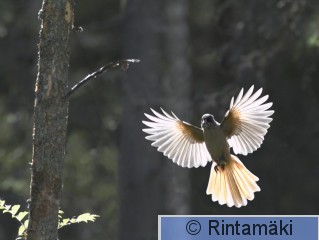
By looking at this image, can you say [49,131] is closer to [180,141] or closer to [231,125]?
[231,125]

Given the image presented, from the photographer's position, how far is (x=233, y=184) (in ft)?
20.9

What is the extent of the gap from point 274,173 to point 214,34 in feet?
9.86

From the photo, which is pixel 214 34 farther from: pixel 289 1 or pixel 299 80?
pixel 289 1

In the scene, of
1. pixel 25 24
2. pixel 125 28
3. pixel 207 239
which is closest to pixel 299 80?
pixel 125 28

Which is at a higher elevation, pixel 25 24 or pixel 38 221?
pixel 25 24

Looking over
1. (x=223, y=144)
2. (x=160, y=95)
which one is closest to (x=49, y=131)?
(x=223, y=144)

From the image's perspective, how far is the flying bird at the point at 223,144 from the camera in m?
6.30

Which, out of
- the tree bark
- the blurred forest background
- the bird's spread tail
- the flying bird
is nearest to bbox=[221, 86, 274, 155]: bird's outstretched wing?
the flying bird

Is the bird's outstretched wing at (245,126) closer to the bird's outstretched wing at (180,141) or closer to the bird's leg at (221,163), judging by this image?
the bird's leg at (221,163)

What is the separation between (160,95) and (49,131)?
30.6 feet

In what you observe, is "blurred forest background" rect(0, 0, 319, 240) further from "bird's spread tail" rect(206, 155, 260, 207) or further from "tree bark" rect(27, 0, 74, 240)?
"tree bark" rect(27, 0, 74, 240)

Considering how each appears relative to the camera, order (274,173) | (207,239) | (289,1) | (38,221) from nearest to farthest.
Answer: (38,221) < (207,239) < (289,1) < (274,173)

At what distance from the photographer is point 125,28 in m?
14.5

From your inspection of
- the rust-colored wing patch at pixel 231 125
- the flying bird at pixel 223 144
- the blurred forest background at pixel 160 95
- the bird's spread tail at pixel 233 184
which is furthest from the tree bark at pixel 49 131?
the blurred forest background at pixel 160 95
